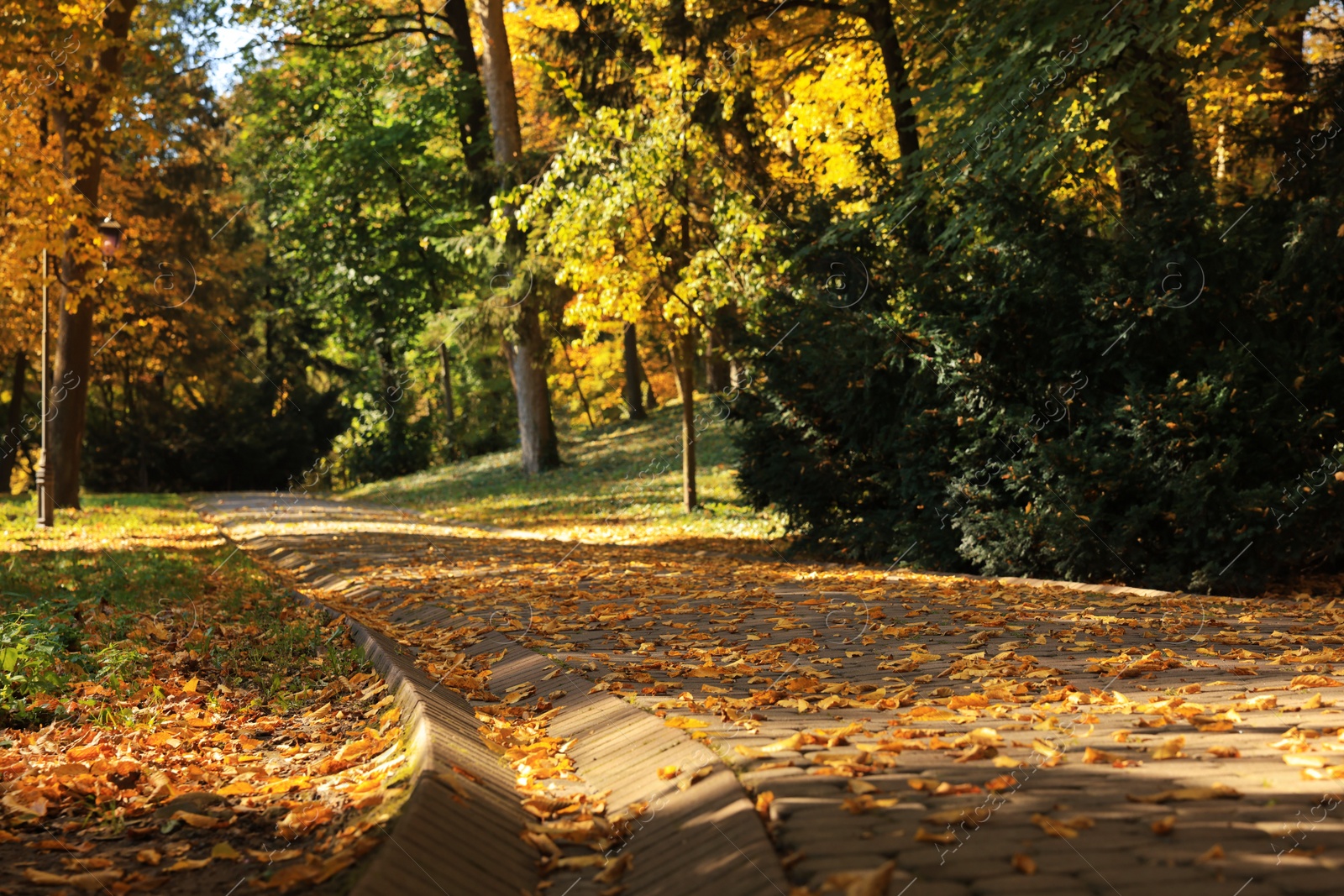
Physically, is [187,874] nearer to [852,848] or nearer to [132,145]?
[852,848]

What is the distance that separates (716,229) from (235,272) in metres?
28.0

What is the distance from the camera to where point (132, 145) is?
16.9m

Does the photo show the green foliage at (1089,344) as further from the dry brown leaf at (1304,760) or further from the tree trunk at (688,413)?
the dry brown leaf at (1304,760)

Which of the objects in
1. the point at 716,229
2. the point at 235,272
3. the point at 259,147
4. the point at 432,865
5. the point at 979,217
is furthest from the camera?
the point at 235,272

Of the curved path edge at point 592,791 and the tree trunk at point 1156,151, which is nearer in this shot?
the curved path edge at point 592,791

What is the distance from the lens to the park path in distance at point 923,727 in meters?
3.23

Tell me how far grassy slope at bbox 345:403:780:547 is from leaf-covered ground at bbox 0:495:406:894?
8.27 metres

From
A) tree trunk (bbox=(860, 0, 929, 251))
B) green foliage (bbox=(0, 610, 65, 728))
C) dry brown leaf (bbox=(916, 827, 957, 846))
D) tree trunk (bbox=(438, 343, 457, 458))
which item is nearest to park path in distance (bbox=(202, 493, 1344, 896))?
dry brown leaf (bbox=(916, 827, 957, 846))

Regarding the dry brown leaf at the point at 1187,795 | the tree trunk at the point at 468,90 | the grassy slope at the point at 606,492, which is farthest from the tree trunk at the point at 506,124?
the dry brown leaf at the point at 1187,795

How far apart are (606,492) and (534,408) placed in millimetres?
4534

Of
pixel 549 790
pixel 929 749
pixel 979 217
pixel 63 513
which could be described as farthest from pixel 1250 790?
pixel 63 513

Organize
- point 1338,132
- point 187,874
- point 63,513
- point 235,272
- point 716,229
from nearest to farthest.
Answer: point 187,874 → point 1338,132 → point 716,229 → point 63,513 → point 235,272

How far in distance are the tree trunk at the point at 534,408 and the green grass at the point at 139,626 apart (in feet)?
38.9

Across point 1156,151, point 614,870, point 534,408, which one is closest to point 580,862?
point 614,870
